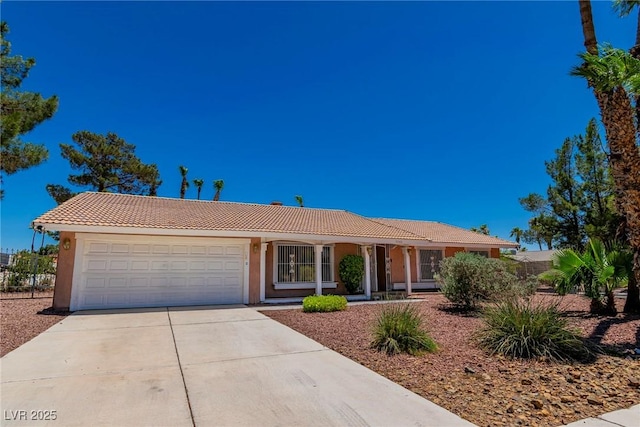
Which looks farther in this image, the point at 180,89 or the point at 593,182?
the point at 593,182

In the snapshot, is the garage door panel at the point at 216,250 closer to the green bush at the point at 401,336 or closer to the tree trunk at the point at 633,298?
the green bush at the point at 401,336

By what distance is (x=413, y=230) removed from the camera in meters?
21.9

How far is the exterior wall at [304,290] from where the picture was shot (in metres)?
15.0

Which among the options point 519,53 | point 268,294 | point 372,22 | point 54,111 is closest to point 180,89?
point 54,111

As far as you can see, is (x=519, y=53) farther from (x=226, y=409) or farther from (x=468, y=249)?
(x=226, y=409)

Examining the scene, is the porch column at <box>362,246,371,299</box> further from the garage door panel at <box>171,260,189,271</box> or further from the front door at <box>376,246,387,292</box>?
the garage door panel at <box>171,260,189,271</box>

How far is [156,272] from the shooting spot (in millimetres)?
12336

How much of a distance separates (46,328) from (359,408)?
8373mm

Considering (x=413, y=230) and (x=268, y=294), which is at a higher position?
(x=413, y=230)

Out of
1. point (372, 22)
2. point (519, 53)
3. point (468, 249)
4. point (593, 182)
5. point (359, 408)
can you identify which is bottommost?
point (359, 408)

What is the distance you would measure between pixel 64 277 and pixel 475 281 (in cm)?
1342

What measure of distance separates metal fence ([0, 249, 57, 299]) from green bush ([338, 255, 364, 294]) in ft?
44.9

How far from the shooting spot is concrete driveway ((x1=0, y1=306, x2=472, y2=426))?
11.6 ft

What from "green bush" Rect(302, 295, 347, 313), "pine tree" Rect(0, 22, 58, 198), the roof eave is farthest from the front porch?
"pine tree" Rect(0, 22, 58, 198)
